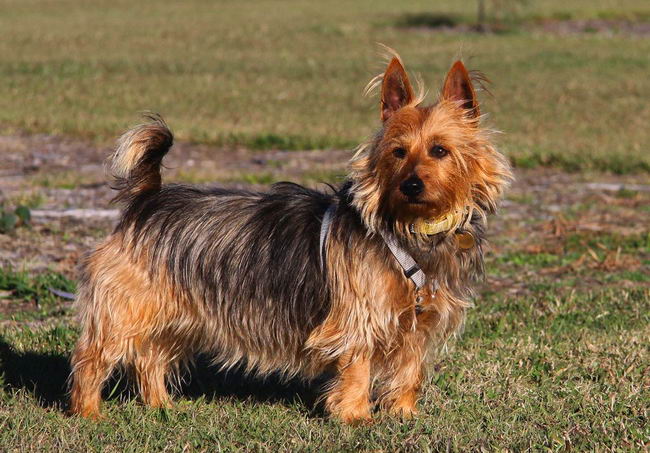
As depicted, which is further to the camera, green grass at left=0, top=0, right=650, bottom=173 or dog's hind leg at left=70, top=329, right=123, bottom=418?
green grass at left=0, top=0, right=650, bottom=173

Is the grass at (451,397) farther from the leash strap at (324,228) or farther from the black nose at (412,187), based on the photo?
the black nose at (412,187)

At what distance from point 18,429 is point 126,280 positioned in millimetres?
923

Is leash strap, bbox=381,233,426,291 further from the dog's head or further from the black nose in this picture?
the black nose

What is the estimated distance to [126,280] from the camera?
538 cm

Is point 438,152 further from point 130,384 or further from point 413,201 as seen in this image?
point 130,384

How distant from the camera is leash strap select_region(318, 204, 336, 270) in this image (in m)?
5.10

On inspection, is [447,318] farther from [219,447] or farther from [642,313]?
[642,313]

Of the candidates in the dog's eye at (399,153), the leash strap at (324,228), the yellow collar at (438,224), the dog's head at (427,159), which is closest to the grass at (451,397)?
the leash strap at (324,228)

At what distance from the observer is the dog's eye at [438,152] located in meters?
4.96

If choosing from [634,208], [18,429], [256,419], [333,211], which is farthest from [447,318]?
[634,208]

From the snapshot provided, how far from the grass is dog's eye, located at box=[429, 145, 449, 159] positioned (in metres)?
1.34

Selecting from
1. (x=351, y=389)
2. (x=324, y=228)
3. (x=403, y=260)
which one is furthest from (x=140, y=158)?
(x=351, y=389)

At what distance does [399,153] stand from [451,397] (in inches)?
60.9

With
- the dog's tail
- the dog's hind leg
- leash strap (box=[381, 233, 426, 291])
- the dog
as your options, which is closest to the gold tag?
the dog
